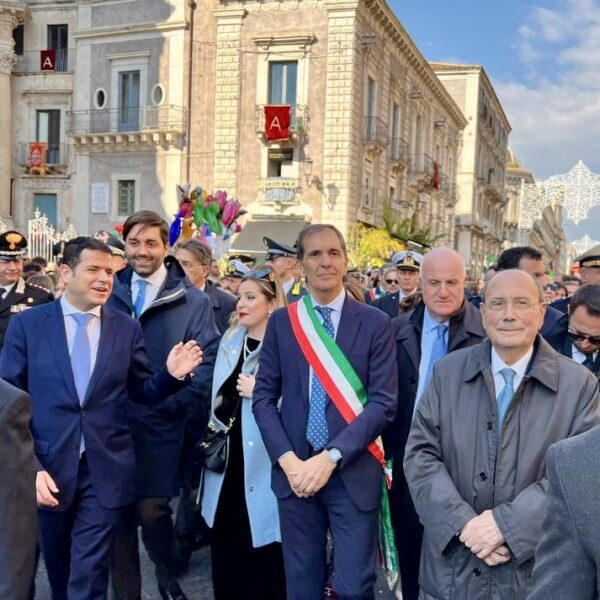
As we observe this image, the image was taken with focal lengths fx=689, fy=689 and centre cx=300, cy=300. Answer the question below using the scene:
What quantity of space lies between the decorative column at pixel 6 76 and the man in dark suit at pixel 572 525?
3050 cm

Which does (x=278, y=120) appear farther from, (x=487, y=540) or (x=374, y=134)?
(x=487, y=540)

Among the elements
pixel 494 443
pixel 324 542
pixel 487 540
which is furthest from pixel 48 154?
pixel 487 540

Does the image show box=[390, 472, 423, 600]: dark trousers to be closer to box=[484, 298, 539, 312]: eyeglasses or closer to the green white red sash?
the green white red sash

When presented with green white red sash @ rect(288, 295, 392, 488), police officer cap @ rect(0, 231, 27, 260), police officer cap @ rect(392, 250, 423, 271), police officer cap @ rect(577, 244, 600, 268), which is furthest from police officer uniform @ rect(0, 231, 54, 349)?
police officer cap @ rect(577, 244, 600, 268)

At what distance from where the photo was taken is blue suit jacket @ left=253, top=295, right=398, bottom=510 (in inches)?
128

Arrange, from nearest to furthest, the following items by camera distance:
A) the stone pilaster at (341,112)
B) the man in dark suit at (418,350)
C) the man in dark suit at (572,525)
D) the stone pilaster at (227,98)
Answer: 1. the man in dark suit at (572,525)
2. the man in dark suit at (418,350)
3. the stone pilaster at (341,112)
4. the stone pilaster at (227,98)

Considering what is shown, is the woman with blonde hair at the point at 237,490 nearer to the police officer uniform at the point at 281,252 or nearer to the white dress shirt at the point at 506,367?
the white dress shirt at the point at 506,367

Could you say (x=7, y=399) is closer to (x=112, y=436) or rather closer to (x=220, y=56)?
(x=112, y=436)

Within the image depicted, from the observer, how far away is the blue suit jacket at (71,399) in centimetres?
339

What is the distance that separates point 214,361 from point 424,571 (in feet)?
6.52

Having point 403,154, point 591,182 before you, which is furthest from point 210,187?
point 591,182

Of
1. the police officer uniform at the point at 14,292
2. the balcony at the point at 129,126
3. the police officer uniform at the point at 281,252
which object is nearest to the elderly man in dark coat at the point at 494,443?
the police officer uniform at the point at 281,252

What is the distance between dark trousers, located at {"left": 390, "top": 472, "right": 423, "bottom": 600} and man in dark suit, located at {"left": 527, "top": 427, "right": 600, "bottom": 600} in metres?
2.32

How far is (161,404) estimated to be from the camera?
4.09 metres
